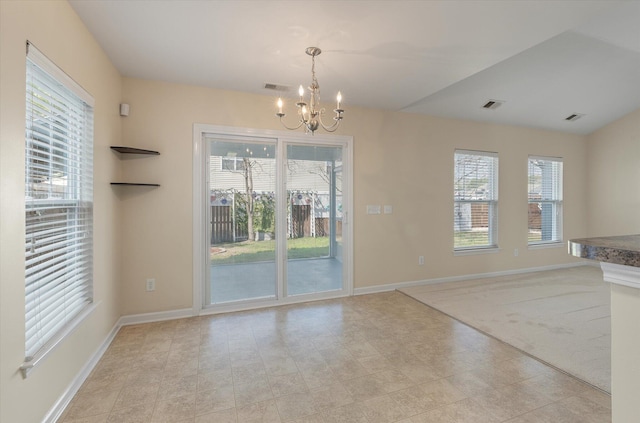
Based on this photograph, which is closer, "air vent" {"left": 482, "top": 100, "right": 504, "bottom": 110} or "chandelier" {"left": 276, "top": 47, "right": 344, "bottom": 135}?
"chandelier" {"left": 276, "top": 47, "right": 344, "bottom": 135}

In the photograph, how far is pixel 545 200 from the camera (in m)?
5.45

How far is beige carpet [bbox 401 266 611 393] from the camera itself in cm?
235

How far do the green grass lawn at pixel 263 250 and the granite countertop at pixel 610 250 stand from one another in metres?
3.01

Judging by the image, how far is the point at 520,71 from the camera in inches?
138

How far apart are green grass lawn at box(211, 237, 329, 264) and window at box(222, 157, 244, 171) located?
2.98 feet

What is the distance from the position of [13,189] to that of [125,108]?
189 cm

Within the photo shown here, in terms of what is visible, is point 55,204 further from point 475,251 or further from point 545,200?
point 545,200

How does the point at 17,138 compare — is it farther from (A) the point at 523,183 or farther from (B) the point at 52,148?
(A) the point at 523,183

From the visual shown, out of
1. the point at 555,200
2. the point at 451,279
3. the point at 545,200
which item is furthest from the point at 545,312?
the point at 555,200

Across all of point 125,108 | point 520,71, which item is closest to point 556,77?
point 520,71

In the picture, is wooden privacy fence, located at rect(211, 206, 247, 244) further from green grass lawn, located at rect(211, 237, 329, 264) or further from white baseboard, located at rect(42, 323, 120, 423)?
white baseboard, located at rect(42, 323, 120, 423)

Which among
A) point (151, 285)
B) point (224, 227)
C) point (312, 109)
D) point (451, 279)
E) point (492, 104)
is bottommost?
point (451, 279)

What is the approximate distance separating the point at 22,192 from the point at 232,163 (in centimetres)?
211

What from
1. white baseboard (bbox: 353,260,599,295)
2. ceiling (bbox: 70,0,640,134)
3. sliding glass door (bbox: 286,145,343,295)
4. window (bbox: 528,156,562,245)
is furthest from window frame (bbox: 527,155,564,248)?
sliding glass door (bbox: 286,145,343,295)
